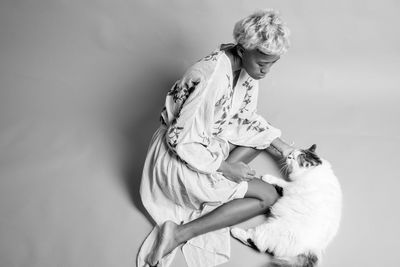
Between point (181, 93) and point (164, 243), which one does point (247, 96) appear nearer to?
point (181, 93)

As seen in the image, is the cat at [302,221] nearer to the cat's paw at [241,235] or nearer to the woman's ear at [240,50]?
the cat's paw at [241,235]

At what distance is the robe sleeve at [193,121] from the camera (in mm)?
1455

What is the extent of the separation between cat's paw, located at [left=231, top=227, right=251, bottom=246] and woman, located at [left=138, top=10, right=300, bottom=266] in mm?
31

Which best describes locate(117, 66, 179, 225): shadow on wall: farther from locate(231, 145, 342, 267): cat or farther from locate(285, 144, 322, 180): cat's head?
locate(285, 144, 322, 180): cat's head

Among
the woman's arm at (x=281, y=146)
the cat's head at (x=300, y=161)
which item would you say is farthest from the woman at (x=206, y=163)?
the woman's arm at (x=281, y=146)

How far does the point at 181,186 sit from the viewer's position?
1572mm

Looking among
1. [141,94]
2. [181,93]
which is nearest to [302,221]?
[181,93]

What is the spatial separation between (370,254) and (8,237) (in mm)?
1401

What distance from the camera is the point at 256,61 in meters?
1.48

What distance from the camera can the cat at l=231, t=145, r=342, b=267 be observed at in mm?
1488

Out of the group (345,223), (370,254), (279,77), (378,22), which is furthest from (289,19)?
(370,254)

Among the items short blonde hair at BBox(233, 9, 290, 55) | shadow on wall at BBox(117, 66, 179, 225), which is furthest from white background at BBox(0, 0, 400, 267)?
short blonde hair at BBox(233, 9, 290, 55)

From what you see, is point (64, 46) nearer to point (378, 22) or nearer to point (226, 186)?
point (226, 186)

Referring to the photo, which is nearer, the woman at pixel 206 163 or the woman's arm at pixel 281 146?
the woman at pixel 206 163
